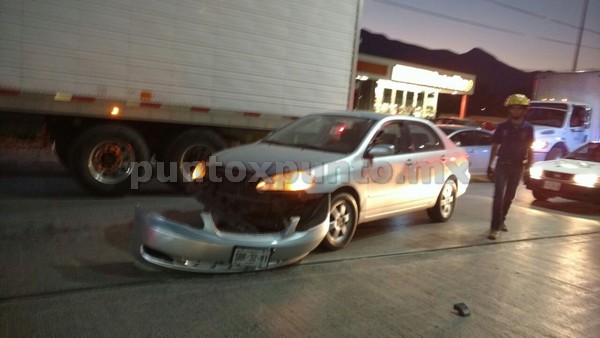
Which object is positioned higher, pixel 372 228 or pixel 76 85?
pixel 76 85

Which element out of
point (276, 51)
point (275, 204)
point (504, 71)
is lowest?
point (275, 204)

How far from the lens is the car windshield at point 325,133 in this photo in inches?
243

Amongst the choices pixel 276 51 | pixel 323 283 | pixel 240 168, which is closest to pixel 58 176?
pixel 276 51

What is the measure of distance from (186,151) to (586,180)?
7.26 metres

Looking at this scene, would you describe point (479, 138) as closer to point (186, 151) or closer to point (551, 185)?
point (551, 185)

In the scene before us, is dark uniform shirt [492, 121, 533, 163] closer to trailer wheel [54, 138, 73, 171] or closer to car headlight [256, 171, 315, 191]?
car headlight [256, 171, 315, 191]

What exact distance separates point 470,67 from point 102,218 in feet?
241

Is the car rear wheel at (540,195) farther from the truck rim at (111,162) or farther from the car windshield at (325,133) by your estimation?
the truck rim at (111,162)

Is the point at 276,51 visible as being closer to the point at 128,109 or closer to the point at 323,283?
the point at 128,109

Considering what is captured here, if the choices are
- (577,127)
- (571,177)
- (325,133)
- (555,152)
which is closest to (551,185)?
(571,177)

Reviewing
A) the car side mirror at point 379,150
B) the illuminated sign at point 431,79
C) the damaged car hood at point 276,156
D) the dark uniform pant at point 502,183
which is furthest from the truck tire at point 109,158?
the illuminated sign at point 431,79

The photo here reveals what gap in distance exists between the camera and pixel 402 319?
410cm

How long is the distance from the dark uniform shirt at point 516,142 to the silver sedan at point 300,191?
2.67 feet

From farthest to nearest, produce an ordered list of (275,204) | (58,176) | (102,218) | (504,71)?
(504,71)
(58,176)
(102,218)
(275,204)
